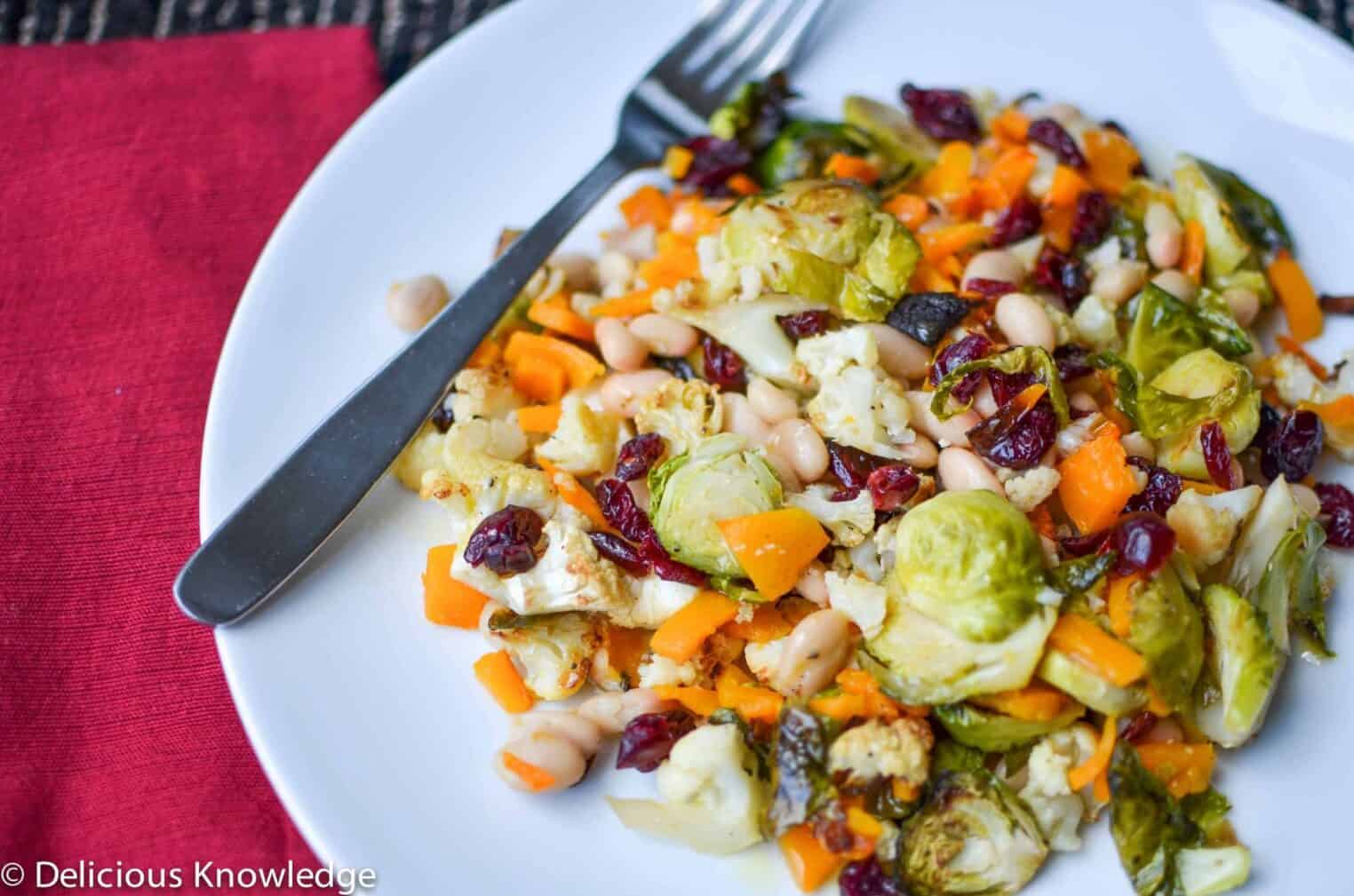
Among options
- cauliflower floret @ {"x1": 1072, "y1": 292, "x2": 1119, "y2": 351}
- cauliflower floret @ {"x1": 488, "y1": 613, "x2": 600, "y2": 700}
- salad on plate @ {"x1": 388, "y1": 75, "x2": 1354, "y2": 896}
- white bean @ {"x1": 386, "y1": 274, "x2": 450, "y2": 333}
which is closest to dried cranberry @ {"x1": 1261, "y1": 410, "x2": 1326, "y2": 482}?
salad on plate @ {"x1": 388, "y1": 75, "x2": 1354, "y2": 896}

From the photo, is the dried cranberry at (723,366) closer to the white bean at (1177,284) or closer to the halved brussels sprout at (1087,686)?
the halved brussels sprout at (1087,686)

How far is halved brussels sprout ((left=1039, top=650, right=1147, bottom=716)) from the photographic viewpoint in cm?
244

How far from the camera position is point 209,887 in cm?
276

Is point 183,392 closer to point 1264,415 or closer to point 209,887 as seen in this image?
point 209,887

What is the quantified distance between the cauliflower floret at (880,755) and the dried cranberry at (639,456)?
2.66 feet

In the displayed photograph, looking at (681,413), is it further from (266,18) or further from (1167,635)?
(266,18)

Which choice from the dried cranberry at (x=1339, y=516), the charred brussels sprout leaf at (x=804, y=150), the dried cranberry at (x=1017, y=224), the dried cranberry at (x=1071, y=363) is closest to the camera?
the dried cranberry at (x=1339, y=516)

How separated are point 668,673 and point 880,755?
52cm

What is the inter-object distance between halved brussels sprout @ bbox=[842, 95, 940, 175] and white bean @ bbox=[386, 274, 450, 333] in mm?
1357

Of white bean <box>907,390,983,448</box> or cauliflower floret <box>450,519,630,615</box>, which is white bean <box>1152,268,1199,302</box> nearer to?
white bean <box>907,390,983,448</box>

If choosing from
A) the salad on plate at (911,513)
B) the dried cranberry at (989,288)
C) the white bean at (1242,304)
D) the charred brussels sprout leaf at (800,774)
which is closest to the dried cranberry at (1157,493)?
the salad on plate at (911,513)

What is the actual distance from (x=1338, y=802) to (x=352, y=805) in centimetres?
211

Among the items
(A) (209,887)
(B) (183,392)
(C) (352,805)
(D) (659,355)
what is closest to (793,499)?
(D) (659,355)

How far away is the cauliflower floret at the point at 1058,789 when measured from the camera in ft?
8.18
